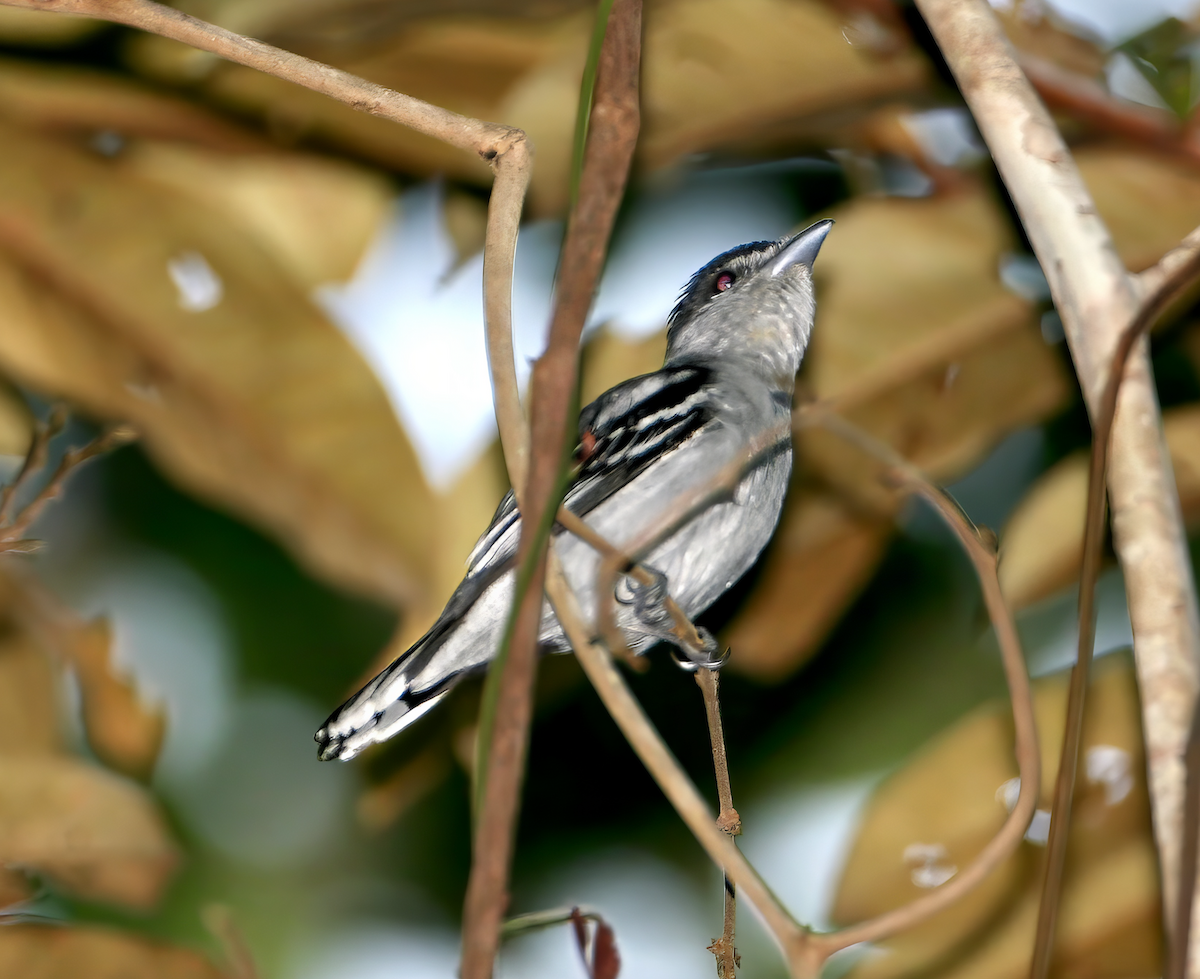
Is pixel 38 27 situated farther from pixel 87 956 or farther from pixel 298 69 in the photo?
pixel 87 956

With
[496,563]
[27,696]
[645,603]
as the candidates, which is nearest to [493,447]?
[496,563]

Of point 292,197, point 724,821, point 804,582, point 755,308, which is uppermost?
point 292,197

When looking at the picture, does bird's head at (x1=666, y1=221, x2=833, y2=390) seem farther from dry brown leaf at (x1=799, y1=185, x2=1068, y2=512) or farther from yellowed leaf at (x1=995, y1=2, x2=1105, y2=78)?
yellowed leaf at (x1=995, y1=2, x2=1105, y2=78)

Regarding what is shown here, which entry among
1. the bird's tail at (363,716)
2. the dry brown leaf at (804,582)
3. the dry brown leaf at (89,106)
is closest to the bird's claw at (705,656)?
the dry brown leaf at (804,582)

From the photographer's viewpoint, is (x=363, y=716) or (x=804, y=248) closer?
(x=363, y=716)

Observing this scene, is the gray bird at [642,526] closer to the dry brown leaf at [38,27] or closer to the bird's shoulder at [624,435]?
the bird's shoulder at [624,435]

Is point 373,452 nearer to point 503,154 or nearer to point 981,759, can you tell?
point 503,154
